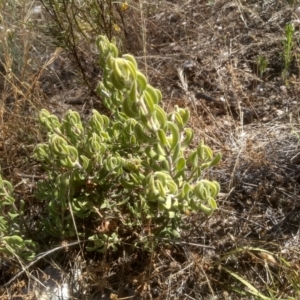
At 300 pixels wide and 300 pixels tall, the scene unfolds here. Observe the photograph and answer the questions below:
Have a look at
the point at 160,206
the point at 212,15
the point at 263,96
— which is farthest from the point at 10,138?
the point at 212,15

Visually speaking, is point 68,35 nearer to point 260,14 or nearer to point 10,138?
A: point 10,138

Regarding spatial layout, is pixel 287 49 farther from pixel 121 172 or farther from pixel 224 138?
pixel 121 172

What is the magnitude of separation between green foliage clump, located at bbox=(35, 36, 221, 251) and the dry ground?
0.50ft

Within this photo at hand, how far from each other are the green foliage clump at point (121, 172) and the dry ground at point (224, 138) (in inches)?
6.0

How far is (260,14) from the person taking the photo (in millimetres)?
3047

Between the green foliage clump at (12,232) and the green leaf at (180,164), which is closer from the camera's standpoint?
the green leaf at (180,164)

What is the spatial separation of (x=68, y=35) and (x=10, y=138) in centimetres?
62

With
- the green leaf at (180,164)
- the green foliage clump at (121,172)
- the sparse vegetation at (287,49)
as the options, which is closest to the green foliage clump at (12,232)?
the green foliage clump at (121,172)

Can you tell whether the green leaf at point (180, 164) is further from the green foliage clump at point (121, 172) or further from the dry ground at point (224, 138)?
the dry ground at point (224, 138)

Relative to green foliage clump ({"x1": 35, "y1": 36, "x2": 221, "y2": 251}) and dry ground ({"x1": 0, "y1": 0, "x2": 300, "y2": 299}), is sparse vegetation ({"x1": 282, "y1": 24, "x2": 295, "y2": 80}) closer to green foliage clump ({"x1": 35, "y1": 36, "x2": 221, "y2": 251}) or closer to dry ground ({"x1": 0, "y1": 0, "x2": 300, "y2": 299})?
dry ground ({"x1": 0, "y1": 0, "x2": 300, "y2": 299})

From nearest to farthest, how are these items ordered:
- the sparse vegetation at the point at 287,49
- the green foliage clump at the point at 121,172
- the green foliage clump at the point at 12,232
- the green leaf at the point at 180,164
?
the green foliage clump at the point at 121,172
the green leaf at the point at 180,164
the green foliage clump at the point at 12,232
the sparse vegetation at the point at 287,49

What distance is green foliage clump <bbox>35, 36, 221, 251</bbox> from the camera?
4.93 ft

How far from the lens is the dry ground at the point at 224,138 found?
6.29 ft

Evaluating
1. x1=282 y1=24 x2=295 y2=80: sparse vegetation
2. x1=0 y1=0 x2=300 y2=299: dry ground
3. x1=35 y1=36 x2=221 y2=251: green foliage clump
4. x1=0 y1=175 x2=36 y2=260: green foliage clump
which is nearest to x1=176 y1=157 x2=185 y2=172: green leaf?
x1=35 y1=36 x2=221 y2=251: green foliage clump
